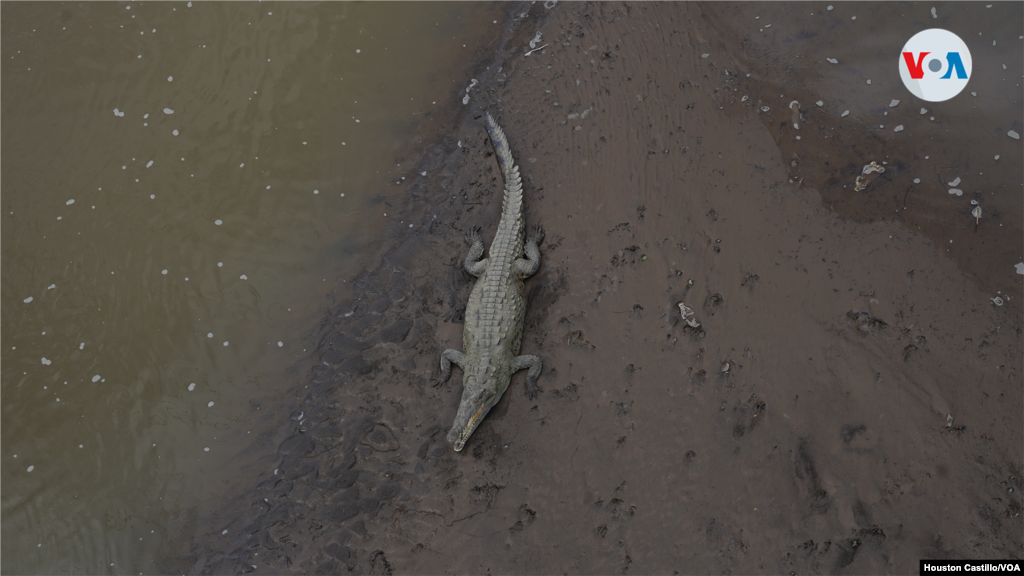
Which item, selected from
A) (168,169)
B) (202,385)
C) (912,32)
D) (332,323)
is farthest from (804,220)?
(168,169)

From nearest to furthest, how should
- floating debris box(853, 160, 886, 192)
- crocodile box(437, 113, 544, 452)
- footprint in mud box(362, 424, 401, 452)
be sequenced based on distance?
crocodile box(437, 113, 544, 452) < footprint in mud box(362, 424, 401, 452) < floating debris box(853, 160, 886, 192)

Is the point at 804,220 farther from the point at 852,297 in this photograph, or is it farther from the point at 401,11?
the point at 401,11

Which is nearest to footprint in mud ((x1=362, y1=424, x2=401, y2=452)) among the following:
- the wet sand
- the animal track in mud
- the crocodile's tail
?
the wet sand

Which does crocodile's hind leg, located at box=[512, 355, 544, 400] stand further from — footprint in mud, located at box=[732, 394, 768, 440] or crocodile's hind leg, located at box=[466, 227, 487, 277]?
footprint in mud, located at box=[732, 394, 768, 440]

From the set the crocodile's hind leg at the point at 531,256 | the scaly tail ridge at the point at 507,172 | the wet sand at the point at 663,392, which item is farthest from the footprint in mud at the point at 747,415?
the scaly tail ridge at the point at 507,172

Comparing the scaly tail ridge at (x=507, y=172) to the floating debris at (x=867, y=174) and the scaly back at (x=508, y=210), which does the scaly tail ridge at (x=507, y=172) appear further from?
the floating debris at (x=867, y=174)
